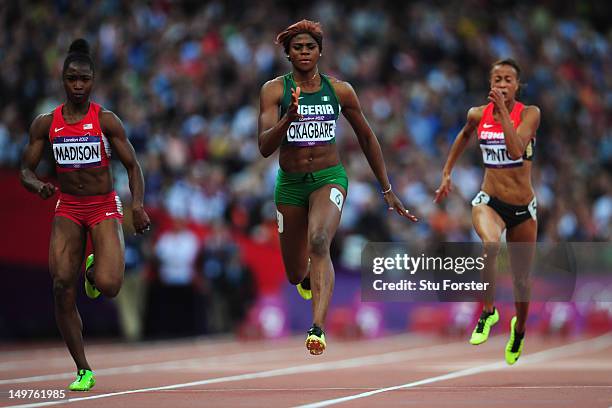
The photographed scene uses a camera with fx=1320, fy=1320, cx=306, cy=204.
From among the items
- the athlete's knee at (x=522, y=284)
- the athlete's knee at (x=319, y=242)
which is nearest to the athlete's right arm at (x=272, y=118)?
the athlete's knee at (x=319, y=242)

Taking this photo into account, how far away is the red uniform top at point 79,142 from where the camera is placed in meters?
11.3

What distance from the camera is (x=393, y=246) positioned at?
1792 centimetres

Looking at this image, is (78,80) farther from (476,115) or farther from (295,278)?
(476,115)

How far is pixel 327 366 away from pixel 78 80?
590 centimetres

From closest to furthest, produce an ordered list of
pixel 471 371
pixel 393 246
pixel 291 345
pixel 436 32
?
pixel 471 371 < pixel 393 246 < pixel 291 345 < pixel 436 32

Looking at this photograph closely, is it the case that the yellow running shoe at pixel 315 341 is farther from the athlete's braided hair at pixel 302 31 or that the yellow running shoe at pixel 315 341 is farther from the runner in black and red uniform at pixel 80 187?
the athlete's braided hair at pixel 302 31

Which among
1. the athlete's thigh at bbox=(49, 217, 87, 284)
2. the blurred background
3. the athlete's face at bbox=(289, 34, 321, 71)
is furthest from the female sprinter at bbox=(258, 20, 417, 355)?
the blurred background

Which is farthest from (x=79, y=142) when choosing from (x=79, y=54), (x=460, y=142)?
(x=460, y=142)

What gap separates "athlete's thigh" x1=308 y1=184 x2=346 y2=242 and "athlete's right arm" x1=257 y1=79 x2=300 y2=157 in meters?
0.65

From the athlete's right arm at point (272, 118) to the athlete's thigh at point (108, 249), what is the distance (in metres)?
1.57

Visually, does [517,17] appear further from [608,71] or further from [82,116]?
[82,116]

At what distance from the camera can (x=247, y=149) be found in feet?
76.7

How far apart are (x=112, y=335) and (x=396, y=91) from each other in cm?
785

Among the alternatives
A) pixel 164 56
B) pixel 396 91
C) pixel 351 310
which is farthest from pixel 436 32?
pixel 351 310
